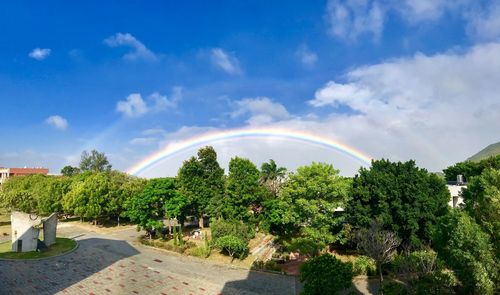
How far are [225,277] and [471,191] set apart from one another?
18.8 metres

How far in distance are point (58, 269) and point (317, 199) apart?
78.4 feet

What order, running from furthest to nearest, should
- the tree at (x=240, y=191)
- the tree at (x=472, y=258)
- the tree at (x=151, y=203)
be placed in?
the tree at (x=151, y=203)
the tree at (x=240, y=191)
the tree at (x=472, y=258)

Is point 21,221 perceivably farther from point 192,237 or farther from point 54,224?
point 192,237

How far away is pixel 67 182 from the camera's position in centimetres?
5538

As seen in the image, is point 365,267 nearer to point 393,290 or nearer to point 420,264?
point 420,264

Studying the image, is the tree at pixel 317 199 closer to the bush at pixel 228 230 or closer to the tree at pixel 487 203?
the bush at pixel 228 230

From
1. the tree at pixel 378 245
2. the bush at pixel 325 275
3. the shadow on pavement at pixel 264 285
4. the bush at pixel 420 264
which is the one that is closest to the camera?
the bush at pixel 325 275

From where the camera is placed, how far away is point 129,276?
2481cm

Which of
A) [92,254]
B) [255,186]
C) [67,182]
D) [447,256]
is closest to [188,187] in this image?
[255,186]

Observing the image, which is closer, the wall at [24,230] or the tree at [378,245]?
the tree at [378,245]

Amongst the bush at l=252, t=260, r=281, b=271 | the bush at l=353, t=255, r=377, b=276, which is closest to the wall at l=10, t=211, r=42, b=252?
the bush at l=252, t=260, r=281, b=271

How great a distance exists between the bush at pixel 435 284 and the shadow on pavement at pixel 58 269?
22578 millimetres

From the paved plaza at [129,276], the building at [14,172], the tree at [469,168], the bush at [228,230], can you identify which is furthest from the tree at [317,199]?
the building at [14,172]

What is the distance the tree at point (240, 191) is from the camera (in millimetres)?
37500
